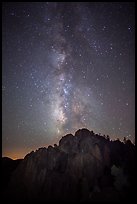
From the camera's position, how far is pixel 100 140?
3155 inches

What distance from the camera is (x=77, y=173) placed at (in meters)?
71.1

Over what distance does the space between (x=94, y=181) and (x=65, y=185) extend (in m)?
8.53

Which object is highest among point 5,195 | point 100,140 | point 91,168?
point 100,140

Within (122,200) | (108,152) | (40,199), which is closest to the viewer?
(122,200)

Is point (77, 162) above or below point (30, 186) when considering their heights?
above

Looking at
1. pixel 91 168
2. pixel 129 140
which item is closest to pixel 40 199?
pixel 91 168

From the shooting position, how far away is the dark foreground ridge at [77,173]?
209 feet

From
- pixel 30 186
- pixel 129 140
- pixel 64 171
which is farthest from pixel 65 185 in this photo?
pixel 129 140

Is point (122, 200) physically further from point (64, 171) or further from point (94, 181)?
point (64, 171)

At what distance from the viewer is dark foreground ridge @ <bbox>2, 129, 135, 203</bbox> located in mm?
63625

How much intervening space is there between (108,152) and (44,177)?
2229cm

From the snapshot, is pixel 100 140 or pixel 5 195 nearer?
pixel 5 195

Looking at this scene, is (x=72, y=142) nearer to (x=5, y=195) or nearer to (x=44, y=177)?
(x=44, y=177)

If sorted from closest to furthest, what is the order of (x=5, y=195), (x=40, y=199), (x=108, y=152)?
(x=40, y=199)
(x=5, y=195)
(x=108, y=152)
